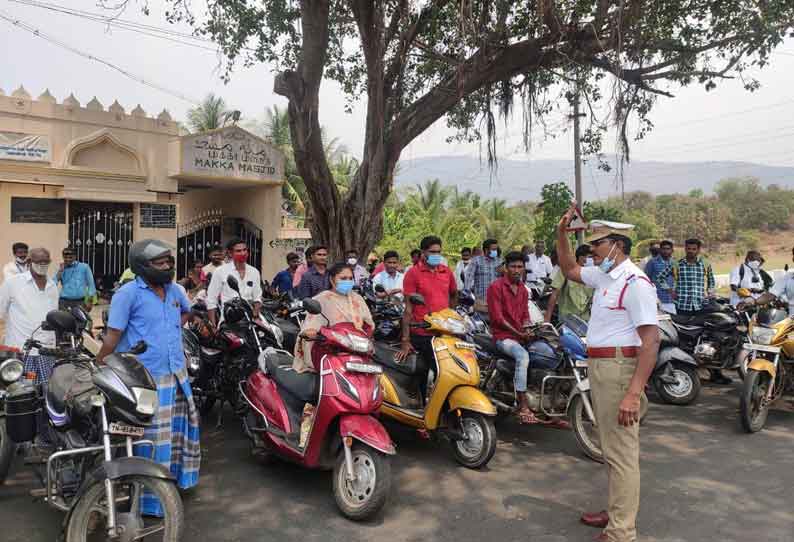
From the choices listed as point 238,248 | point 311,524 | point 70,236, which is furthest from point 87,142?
point 311,524

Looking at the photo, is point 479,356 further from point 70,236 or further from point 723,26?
point 70,236

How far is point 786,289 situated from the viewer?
6.80m

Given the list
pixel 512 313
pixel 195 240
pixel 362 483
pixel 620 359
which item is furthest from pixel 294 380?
pixel 195 240

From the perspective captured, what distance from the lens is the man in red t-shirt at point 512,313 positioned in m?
5.61

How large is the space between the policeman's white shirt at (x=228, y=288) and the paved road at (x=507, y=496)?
1.37 meters

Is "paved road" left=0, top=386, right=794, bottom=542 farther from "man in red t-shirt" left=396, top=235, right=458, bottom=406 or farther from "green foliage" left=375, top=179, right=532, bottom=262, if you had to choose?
"green foliage" left=375, top=179, right=532, bottom=262

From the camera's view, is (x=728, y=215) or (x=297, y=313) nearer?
(x=297, y=313)

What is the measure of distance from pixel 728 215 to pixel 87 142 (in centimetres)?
4316

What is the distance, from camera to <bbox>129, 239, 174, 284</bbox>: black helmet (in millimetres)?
3699

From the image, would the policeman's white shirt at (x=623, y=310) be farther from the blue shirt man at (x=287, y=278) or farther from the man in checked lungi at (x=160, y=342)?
the blue shirt man at (x=287, y=278)

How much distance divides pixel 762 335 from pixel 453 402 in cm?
334

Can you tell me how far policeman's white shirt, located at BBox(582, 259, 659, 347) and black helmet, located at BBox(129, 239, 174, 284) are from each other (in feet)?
8.58

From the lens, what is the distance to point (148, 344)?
376 cm

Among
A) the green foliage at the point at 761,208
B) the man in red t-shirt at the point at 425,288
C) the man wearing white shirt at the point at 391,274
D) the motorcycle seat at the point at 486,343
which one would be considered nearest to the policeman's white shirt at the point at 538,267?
the man wearing white shirt at the point at 391,274
